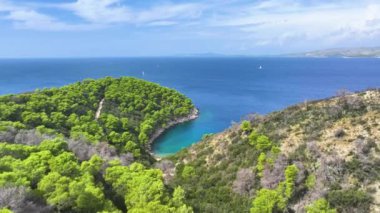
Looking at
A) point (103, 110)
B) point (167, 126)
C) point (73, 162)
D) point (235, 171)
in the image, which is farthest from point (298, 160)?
point (103, 110)

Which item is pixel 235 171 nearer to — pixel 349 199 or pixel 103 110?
pixel 349 199

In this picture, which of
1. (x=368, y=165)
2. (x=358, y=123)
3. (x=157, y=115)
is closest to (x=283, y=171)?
(x=368, y=165)

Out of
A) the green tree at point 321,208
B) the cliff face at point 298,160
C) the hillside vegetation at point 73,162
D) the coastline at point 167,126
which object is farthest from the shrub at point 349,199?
the coastline at point 167,126

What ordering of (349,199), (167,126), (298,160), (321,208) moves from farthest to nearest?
(167,126) < (298,160) < (349,199) < (321,208)

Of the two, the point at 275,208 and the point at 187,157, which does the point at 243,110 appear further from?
the point at 275,208

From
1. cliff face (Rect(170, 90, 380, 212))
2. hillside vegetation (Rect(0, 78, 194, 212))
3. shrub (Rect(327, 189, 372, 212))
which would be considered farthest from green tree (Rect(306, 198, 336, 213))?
hillside vegetation (Rect(0, 78, 194, 212))
